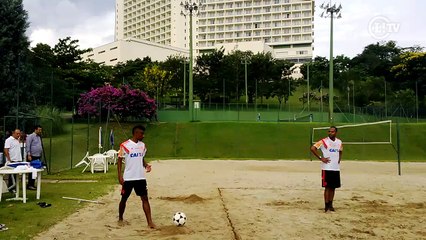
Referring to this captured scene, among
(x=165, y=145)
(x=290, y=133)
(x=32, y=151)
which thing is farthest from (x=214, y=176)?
(x=290, y=133)

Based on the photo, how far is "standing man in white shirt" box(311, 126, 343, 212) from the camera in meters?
8.94

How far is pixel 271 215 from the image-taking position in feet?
27.4

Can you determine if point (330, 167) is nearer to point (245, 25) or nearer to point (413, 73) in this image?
point (413, 73)

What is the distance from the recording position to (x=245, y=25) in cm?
12469

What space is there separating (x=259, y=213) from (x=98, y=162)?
34.8 ft

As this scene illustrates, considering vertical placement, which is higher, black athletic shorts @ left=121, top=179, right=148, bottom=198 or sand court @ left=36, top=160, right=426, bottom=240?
black athletic shorts @ left=121, top=179, right=148, bottom=198

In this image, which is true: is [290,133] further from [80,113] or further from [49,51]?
[49,51]

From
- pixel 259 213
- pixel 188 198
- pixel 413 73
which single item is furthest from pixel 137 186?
pixel 413 73

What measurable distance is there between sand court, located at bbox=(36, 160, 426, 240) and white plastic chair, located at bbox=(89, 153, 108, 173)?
14.5 ft

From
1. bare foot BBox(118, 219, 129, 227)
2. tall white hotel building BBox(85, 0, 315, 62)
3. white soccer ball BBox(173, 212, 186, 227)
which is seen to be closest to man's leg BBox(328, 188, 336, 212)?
white soccer ball BBox(173, 212, 186, 227)

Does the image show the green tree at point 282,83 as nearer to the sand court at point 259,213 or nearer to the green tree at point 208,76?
the green tree at point 208,76

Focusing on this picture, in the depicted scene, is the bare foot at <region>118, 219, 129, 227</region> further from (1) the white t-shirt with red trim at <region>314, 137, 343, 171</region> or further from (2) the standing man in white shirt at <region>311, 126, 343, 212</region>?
(1) the white t-shirt with red trim at <region>314, 137, 343, 171</region>

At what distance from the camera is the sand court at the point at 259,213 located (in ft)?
22.4

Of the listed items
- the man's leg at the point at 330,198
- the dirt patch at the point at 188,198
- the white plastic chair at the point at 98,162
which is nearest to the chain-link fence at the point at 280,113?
the white plastic chair at the point at 98,162
